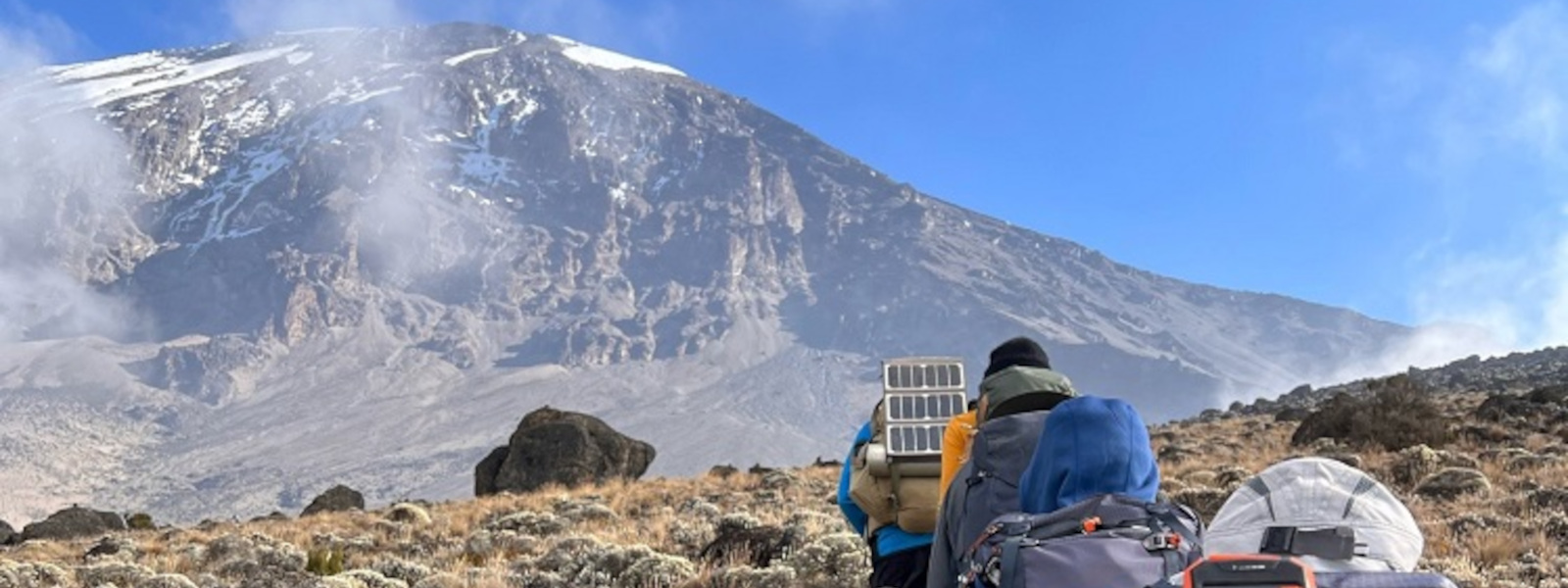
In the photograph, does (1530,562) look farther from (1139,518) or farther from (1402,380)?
(1402,380)

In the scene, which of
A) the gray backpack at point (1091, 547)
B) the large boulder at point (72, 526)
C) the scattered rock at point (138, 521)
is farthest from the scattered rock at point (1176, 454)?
the scattered rock at point (138, 521)

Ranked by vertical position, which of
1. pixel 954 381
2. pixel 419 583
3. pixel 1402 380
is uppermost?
pixel 1402 380

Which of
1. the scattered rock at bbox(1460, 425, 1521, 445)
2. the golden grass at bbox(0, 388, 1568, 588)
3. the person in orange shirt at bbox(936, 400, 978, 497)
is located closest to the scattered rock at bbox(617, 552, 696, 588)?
the golden grass at bbox(0, 388, 1568, 588)

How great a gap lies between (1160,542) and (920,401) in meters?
2.51

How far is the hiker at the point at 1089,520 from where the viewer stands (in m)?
3.35

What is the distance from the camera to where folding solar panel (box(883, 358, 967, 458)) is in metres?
5.77

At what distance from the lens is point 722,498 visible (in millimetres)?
20594

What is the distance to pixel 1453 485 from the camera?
13391mm

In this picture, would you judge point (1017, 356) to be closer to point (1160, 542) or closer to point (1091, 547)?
point (1160, 542)

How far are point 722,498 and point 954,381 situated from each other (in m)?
14.8

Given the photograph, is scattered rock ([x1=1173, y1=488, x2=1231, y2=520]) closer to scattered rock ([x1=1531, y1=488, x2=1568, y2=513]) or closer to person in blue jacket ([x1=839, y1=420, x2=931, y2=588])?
scattered rock ([x1=1531, y1=488, x2=1568, y2=513])

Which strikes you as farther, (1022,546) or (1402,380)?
(1402,380)

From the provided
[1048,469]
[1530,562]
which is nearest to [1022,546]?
[1048,469]

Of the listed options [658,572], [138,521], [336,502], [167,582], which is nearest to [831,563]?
[658,572]
